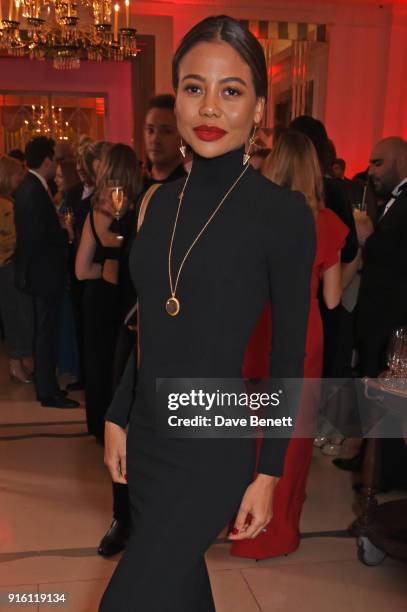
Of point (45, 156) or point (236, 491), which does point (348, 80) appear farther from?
point (236, 491)

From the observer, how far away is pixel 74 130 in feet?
35.0

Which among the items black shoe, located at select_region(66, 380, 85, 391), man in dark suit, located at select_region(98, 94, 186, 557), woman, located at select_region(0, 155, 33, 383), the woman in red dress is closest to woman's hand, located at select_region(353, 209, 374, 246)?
the woman in red dress

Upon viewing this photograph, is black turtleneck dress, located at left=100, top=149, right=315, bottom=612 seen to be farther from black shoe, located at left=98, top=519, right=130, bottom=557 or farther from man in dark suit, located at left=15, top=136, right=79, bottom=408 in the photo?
man in dark suit, located at left=15, top=136, right=79, bottom=408

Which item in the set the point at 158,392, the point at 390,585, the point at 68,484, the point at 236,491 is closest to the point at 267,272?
the point at 158,392

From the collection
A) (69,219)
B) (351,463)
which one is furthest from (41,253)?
(351,463)

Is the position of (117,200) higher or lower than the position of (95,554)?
higher

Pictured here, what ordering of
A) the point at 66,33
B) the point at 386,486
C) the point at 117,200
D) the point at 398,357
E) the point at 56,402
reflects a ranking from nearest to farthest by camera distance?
the point at 398,357 < the point at 117,200 < the point at 386,486 < the point at 56,402 < the point at 66,33

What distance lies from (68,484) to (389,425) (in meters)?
1.61

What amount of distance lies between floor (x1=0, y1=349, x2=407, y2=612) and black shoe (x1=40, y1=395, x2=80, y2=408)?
693 mm

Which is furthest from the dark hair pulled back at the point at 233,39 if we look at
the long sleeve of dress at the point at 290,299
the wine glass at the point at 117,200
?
the wine glass at the point at 117,200

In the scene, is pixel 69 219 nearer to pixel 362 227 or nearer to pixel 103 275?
pixel 103 275

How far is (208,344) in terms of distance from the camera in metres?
1.23

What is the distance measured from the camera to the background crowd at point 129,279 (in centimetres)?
250

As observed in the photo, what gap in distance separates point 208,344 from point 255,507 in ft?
1.10
